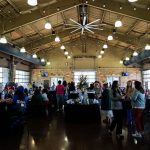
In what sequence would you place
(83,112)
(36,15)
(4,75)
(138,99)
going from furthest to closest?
1. (4,75)
2. (36,15)
3. (83,112)
4. (138,99)

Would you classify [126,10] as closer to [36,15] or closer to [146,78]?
[36,15]

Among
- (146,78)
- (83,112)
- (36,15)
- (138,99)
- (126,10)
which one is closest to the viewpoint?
(138,99)

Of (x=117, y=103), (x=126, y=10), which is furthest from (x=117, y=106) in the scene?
(x=126, y=10)

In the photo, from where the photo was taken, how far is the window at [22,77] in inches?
750

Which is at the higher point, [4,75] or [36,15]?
[36,15]

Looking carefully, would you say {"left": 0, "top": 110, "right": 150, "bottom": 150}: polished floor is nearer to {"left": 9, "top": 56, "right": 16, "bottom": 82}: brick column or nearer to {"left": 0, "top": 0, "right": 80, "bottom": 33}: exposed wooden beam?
{"left": 0, "top": 0, "right": 80, "bottom": 33}: exposed wooden beam

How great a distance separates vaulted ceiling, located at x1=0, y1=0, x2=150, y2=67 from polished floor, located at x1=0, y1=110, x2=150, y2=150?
498cm

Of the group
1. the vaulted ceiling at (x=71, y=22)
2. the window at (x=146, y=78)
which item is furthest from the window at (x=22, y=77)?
the window at (x=146, y=78)

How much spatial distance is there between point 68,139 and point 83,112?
277cm

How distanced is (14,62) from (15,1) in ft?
25.3

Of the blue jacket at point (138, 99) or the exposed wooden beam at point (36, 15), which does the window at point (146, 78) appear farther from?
the blue jacket at point (138, 99)

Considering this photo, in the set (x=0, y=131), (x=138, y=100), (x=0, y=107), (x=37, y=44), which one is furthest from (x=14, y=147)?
(x=37, y=44)

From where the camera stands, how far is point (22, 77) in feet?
66.7

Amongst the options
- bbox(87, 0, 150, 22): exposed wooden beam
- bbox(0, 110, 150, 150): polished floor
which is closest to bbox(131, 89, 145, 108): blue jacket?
bbox(0, 110, 150, 150): polished floor
